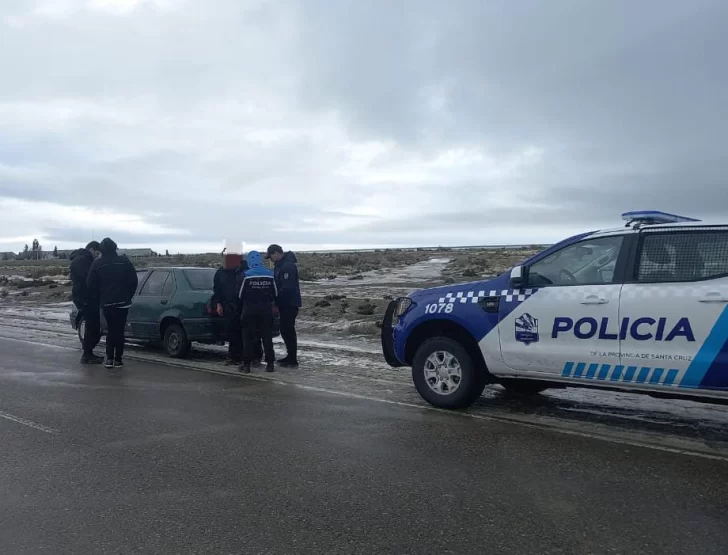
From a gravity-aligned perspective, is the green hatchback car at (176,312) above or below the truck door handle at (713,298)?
below

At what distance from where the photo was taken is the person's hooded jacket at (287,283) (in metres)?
9.97

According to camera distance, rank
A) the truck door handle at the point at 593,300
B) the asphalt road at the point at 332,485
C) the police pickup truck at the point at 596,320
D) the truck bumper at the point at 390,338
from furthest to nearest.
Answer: the truck bumper at the point at 390,338 < the truck door handle at the point at 593,300 < the police pickup truck at the point at 596,320 < the asphalt road at the point at 332,485

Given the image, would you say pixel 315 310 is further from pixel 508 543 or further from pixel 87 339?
pixel 508 543

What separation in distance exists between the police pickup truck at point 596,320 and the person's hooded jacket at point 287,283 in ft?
10.3

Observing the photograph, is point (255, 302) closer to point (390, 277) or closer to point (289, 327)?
point (289, 327)


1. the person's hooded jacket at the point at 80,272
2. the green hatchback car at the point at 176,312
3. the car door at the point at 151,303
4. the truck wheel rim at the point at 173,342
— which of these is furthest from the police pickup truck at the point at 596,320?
the person's hooded jacket at the point at 80,272

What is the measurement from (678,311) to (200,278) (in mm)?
8146

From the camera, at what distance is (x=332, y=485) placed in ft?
15.3

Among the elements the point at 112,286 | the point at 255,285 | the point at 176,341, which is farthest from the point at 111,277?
the point at 255,285

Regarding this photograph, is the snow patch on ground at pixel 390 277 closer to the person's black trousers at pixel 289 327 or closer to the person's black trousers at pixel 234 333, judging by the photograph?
the person's black trousers at pixel 234 333

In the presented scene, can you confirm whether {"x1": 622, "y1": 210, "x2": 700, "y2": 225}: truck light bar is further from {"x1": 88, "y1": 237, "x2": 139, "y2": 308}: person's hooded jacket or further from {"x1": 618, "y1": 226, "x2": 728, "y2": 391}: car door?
{"x1": 88, "y1": 237, "x2": 139, "y2": 308}: person's hooded jacket

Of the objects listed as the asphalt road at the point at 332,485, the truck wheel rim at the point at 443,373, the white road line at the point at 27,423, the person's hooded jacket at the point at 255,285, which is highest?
the person's hooded jacket at the point at 255,285

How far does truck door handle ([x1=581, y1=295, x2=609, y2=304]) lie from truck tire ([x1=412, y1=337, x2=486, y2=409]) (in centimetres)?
135

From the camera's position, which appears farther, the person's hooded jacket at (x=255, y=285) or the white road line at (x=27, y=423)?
the person's hooded jacket at (x=255, y=285)
